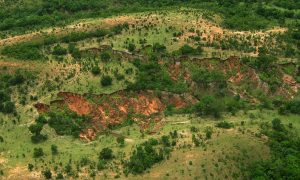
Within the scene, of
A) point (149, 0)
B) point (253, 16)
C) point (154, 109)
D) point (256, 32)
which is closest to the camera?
point (154, 109)

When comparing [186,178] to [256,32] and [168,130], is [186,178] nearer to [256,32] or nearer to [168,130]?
[168,130]

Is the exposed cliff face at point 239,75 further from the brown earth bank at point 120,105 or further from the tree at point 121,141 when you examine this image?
the tree at point 121,141

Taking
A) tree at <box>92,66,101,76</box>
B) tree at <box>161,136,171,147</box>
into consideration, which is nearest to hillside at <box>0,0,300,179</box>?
tree at <box>161,136,171,147</box>

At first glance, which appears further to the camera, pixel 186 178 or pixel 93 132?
pixel 93 132

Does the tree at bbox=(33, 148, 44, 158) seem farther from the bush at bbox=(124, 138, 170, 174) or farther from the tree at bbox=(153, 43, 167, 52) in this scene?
the tree at bbox=(153, 43, 167, 52)

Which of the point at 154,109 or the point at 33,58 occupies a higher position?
the point at 33,58

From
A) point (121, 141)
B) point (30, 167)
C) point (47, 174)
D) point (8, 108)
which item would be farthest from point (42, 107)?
point (47, 174)

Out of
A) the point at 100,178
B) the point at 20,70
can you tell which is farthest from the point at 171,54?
the point at 100,178

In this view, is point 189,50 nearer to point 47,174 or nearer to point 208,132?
point 208,132
